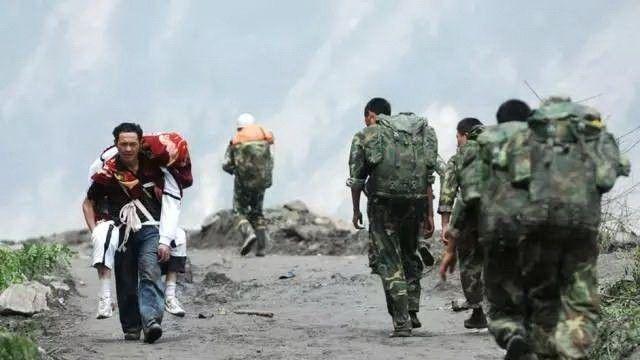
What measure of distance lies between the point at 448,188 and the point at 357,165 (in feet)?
3.11

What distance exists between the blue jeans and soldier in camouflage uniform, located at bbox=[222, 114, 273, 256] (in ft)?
36.9

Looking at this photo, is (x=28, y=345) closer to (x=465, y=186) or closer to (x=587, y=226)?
Answer: (x=465, y=186)

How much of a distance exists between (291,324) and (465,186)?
6.39m

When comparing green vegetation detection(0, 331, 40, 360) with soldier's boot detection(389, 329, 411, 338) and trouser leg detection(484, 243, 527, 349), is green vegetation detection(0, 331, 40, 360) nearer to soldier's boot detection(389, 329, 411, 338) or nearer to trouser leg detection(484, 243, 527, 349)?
trouser leg detection(484, 243, 527, 349)

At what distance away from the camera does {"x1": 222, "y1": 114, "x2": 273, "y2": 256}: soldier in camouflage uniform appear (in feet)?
79.5

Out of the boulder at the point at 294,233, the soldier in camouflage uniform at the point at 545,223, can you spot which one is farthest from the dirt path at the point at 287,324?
the boulder at the point at 294,233

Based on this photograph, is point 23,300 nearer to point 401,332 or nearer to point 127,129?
point 127,129

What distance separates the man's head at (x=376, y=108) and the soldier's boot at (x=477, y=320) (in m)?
1.92

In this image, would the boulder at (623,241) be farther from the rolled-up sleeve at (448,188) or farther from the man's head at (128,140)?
the man's head at (128,140)

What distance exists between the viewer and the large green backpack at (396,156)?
12.8 m

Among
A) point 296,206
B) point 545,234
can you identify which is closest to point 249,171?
point 296,206

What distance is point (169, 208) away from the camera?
41.6ft

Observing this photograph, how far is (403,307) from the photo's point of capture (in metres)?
13.0

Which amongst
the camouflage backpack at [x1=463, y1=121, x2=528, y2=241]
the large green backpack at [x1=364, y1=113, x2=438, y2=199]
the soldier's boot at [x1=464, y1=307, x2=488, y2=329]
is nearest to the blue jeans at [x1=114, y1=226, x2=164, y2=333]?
the large green backpack at [x1=364, y1=113, x2=438, y2=199]
